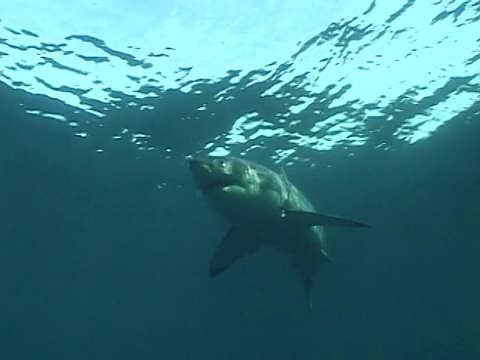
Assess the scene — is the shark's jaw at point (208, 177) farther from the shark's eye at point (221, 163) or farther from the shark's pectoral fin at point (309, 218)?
the shark's pectoral fin at point (309, 218)

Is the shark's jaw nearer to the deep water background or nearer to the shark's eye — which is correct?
the shark's eye

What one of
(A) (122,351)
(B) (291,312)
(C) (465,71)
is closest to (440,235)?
(B) (291,312)

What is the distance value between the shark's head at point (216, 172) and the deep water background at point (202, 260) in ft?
33.7

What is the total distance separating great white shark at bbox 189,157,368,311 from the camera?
8.83 meters

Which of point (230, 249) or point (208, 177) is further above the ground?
point (208, 177)

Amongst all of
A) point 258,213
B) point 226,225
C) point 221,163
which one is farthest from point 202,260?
point 221,163

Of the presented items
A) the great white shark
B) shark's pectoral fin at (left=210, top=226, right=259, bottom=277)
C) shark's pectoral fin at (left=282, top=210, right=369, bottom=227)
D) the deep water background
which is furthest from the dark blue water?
shark's pectoral fin at (left=282, top=210, right=369, bottom=227)

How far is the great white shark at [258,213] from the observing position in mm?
8828

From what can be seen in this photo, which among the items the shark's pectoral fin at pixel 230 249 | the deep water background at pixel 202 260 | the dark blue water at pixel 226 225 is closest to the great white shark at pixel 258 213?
the shark's pectoral fin at pixel 230 249

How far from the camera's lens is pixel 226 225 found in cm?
2652

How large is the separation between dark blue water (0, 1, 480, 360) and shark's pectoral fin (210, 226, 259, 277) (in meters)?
5.20

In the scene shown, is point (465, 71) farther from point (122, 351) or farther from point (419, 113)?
point (122, 351)

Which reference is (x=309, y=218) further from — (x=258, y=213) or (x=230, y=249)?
(x=230, y=249)

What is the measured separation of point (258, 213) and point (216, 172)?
1.85 metres
